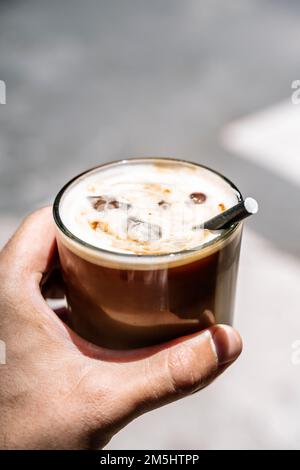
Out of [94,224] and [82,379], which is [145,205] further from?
[82,379]

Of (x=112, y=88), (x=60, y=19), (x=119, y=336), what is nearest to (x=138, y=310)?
(x=119, y=336)

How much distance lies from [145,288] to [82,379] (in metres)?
0.17

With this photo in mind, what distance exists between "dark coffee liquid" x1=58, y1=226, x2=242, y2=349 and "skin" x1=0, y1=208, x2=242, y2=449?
3 cm

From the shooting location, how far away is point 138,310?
2.75 ft

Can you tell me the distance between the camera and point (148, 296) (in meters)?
0.82

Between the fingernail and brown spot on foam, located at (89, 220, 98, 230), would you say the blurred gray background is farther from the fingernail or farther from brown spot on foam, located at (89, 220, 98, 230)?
brown spot on foam, located at (89, 220, 98, 230)

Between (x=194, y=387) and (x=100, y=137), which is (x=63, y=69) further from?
(x=194, y=387)

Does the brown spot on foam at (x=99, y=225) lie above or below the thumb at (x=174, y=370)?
above

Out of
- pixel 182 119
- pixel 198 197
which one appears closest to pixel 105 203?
pixel 198 197

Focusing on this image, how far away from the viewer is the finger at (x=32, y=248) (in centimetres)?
103

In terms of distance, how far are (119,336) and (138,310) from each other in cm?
7

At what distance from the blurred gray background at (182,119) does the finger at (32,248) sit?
0.54 meters

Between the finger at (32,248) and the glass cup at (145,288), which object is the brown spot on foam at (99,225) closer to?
the glass cup at (145,288)

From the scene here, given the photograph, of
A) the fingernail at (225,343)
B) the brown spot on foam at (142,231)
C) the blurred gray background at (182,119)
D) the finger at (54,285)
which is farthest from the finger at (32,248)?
the blurred gray background at (182,119)
